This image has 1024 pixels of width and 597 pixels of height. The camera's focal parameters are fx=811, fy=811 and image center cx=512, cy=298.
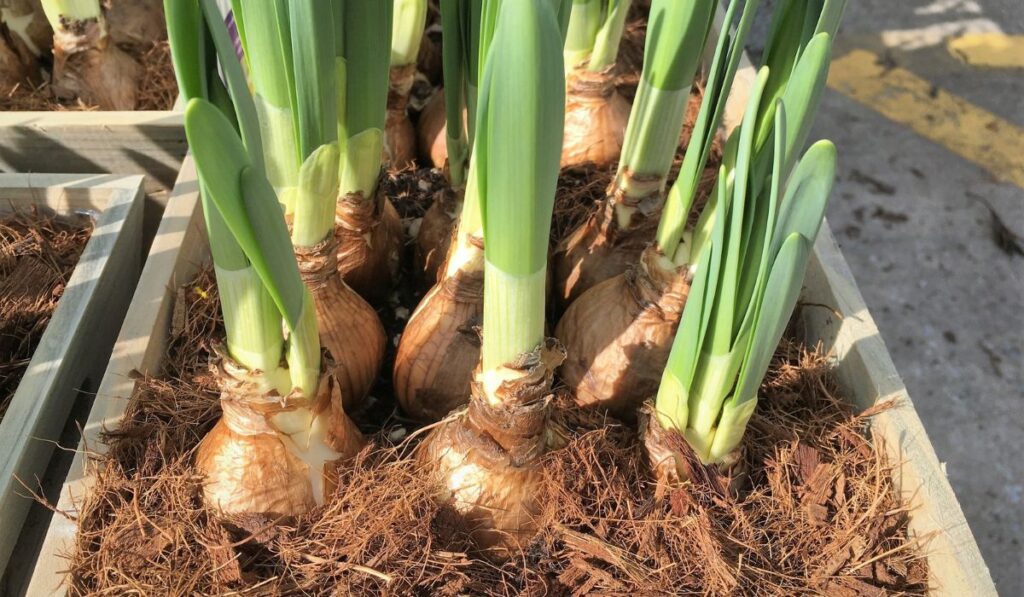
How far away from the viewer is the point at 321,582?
618mm

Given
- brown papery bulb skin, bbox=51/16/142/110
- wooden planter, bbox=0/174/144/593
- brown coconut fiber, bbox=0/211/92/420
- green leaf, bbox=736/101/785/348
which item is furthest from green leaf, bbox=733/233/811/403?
brown papery bulb skin, bbox=51/16/142/110

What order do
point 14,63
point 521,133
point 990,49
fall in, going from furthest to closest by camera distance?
point 990,49 < point 14,63 < point 521,133

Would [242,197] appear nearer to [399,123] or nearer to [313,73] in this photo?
[313,73]

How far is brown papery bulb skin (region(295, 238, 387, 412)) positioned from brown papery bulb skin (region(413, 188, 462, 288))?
0.33 feet

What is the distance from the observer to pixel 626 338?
73 cm

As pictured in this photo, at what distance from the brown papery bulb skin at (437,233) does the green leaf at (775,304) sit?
336mm

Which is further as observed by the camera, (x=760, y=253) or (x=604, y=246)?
(x=604, y=246)

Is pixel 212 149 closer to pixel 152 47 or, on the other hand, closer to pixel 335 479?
pixel 335 479

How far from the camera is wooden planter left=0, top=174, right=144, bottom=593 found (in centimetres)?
69

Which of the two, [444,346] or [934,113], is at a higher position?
[444,346]

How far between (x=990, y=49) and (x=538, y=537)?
82.3 inches

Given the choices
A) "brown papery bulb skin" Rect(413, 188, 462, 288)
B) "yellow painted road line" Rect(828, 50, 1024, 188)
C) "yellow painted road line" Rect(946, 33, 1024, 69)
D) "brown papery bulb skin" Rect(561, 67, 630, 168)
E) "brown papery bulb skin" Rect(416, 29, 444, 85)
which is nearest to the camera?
"brown papery bulb skin" Rect(413, 188, 462, 288)

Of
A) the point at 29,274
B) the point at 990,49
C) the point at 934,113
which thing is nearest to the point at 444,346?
the point at 29,274

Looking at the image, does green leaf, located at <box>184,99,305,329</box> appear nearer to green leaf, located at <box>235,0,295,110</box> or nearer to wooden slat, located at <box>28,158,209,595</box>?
green leaf, located at <box>235,0,295,110</box>
